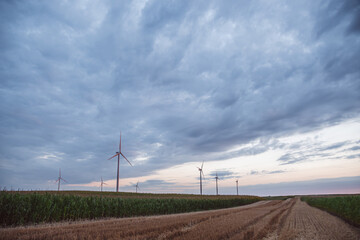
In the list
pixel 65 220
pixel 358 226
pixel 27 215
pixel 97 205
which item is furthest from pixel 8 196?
pixel 358 226

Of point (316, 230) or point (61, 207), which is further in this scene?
point (61, 207)

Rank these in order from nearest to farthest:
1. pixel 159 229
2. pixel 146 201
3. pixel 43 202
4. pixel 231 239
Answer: pixel 231 239 → pixel 159 229 → pixel 43 202 → pixel 146 201

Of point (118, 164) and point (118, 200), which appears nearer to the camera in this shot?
point (118, 200)

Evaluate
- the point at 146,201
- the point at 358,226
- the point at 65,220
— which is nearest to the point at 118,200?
the point at 146,201

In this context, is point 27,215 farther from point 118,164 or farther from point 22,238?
point 118,164

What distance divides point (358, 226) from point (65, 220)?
76.0 feet

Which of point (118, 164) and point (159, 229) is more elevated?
point (118, 164)

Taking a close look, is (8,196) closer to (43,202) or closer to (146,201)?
(43,202)

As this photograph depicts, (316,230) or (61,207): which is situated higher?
(61,207)

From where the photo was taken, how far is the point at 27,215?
16375 millimetres

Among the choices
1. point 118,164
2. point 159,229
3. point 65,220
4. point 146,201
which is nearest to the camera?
point 159,229

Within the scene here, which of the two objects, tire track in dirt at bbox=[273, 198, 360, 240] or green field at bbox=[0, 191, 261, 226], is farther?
green field at bbox=[0, 191, 261, 226]

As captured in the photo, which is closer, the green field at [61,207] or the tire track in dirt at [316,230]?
the tire track in dirt at [316,230]

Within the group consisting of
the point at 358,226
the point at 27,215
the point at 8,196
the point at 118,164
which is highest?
the point at 118,164
